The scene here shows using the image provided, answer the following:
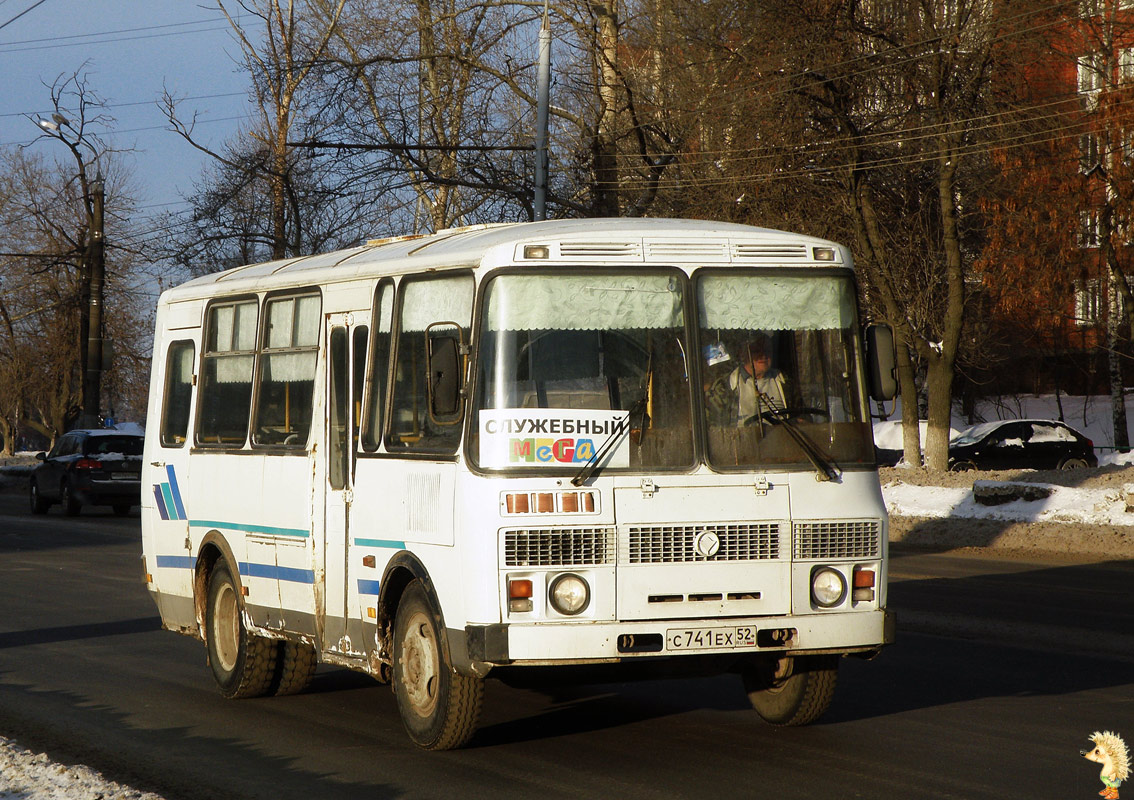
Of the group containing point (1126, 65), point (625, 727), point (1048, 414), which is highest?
point (1126, 65)

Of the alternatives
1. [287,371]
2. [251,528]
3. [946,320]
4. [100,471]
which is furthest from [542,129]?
[251,528]

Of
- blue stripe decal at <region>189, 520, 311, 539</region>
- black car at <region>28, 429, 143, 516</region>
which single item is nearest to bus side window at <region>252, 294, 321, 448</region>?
blue stripe decal at <region>189, 520, 311, 539</region>

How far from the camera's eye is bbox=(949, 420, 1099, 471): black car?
118 ft

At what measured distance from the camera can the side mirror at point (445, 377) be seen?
7176mm

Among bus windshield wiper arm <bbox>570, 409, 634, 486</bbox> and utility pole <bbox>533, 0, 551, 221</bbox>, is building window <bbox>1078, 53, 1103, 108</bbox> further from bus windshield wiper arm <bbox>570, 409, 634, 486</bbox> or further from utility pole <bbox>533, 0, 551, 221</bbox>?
bus windshield wiper arm <bbox>570, 409, 634, 486</bbox>

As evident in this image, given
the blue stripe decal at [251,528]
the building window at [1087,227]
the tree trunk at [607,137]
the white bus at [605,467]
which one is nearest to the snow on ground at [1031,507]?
the tree trunk at [607,137]

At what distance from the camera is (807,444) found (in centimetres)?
739

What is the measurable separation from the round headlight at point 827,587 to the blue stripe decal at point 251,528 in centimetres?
299

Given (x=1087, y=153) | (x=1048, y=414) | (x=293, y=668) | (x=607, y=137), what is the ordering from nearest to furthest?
(x=293, y=668)
(x=607, y=137)
(x=1087, y=153)
(x=1048, y=414)

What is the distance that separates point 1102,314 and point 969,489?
19.3 meters

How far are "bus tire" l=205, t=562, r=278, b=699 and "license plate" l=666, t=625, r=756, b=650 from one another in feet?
11.0

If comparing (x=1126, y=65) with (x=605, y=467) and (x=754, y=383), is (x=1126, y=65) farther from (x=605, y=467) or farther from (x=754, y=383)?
(x=605, y=467)

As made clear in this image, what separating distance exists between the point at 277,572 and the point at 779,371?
10.9ft

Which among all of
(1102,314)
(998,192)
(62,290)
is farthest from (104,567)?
(62,290)
